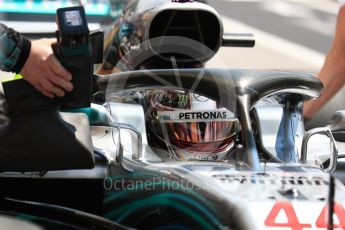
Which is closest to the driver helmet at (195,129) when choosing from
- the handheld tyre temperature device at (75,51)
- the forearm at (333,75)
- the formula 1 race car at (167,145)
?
the formula 1 race car at (167,145)

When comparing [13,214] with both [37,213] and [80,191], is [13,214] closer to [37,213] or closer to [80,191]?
[37,213]

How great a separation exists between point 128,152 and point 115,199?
0.60 ft

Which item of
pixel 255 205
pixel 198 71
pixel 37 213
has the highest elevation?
pixel 198 71

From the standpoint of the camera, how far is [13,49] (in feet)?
4.84

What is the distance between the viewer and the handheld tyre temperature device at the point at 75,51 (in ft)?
4.55

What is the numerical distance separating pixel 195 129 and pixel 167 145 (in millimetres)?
94

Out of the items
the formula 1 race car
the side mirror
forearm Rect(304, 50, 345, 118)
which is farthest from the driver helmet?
forearm Rect(304, 50, 345, 118)

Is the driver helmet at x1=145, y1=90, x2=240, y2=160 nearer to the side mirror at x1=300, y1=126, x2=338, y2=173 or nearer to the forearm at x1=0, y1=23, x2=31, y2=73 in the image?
the side mirror at x1=300, y1=126, x2=338, y2=173

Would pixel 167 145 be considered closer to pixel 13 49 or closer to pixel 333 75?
pixel 13 49

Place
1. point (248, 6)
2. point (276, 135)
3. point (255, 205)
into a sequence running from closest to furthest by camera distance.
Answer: point (255, 205) → point (276, 135) → point (248, 6)

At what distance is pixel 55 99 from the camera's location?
148 centimetres

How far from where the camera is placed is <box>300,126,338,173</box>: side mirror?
1774 millimetres

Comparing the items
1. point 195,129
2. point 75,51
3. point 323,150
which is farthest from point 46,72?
point 323,150

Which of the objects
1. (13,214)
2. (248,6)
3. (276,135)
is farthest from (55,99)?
(248,6)
